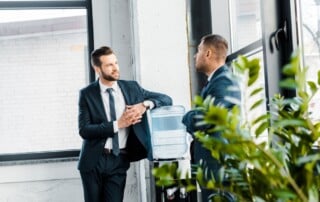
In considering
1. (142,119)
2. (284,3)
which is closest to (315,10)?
(284,3)

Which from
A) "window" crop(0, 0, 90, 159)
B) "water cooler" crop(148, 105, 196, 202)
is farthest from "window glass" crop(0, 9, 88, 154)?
"water cooler" crop(148, 105, 196, 202)

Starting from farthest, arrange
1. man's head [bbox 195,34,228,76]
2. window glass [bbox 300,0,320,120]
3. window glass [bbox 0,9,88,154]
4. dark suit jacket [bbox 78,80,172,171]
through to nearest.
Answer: window glass [bbox 0,9,88,154]
dark suit jacket [bbox 78,80,172,171]
man's head [bbox 195,34,228,76]
window glass [bbox 300,0,320,120]

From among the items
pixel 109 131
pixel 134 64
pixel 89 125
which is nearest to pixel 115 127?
pixel 109 131

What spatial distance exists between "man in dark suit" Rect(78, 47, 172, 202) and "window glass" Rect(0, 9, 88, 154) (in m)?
1.05

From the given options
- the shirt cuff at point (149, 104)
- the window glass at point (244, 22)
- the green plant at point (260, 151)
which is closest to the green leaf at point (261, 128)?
the green plant at point (260, 151)

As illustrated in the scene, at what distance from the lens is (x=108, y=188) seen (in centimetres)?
293

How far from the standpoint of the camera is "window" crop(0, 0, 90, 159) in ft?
12.9

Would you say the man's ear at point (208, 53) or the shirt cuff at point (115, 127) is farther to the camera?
the shirt cuff at point (115, 127)

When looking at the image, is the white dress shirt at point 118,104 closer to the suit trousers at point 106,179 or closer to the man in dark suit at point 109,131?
the man in dark suit at point 109,131

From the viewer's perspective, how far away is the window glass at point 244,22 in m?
2.77

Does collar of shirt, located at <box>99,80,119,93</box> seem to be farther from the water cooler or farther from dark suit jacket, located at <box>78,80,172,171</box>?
the water cooler

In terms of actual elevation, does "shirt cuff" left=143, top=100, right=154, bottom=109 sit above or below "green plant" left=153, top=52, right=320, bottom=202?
above

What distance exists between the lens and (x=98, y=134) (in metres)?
2.85

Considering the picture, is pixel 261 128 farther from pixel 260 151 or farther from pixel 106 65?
pixel 106 65
